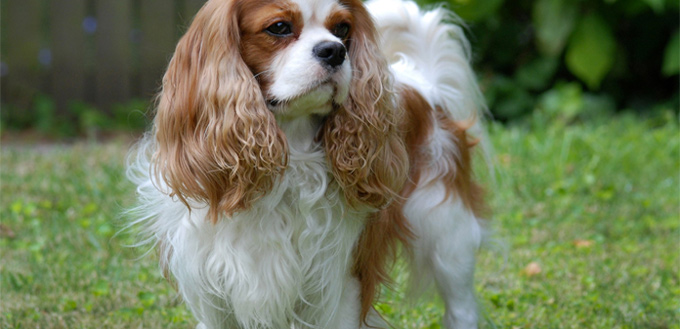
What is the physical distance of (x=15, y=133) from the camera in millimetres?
8945

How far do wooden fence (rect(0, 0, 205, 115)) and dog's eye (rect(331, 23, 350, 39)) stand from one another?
650cm

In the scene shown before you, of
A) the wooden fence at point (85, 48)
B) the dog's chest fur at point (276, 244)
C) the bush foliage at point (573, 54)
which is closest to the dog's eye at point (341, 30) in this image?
the dog's chest fur at point (276, 244)

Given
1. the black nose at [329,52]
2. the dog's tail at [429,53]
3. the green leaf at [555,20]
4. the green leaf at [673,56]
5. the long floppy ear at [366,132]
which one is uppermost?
the black nose at [329,52]

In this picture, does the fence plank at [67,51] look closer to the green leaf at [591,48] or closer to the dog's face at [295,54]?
the green leaf at [591,48]

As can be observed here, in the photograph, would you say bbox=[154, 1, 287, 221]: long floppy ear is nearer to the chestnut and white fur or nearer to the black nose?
the chestnut and white fur

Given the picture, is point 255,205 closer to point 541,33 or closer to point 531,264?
point 531,264

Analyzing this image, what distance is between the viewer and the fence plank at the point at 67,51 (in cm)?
933

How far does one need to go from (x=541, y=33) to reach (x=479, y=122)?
13.6 ft

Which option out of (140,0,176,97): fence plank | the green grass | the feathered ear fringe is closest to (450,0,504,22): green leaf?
the green grass

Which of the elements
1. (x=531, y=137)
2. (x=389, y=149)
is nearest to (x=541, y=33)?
(x=531, y=137)

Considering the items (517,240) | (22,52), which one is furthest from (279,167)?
(22,52)

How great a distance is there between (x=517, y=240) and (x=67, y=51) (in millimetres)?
6121

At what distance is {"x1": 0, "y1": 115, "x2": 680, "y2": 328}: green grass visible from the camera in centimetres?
403

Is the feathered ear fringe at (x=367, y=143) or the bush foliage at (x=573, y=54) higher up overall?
the feathered ear fringe at (x=367, y=143)
